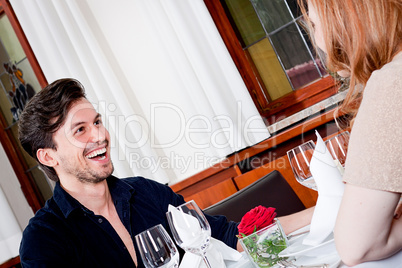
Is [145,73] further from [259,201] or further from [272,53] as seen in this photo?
[259,201]

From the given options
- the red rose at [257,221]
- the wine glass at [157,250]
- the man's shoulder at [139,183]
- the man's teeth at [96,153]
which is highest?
the man's teeth at [96,153]

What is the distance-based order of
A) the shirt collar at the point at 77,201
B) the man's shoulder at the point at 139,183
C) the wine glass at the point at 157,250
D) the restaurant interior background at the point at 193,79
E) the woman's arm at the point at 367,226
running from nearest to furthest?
the woman's arm at the point at 367,226
the wine glass at the point at 157,250
the shirt collar at the point at 77,201
the man's shoulder at the point at 139,183
the restaurant interior background at the point at 193,79

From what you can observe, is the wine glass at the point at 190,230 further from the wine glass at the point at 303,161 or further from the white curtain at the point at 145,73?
the white curtain at the point at 145,73

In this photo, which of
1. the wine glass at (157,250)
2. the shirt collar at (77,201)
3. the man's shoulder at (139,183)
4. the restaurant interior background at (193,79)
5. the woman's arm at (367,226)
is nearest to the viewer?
the woman's arm at (367,226)

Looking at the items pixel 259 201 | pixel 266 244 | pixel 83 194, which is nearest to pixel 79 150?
pixel 83 194

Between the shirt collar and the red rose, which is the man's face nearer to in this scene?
the shirt collar

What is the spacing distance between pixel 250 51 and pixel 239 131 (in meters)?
0.53

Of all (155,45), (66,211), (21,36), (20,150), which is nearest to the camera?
(66,211)

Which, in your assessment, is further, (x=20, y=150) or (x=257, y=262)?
(x=20, y=150)

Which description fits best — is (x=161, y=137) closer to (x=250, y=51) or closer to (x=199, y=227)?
(x=250, y=51)

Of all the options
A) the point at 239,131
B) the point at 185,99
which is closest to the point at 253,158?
the point at 239,131

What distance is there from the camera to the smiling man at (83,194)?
162cm

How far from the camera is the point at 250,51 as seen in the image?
2770mm

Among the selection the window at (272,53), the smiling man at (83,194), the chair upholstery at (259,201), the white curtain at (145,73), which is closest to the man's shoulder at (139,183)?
the smiling man at (83,194)
